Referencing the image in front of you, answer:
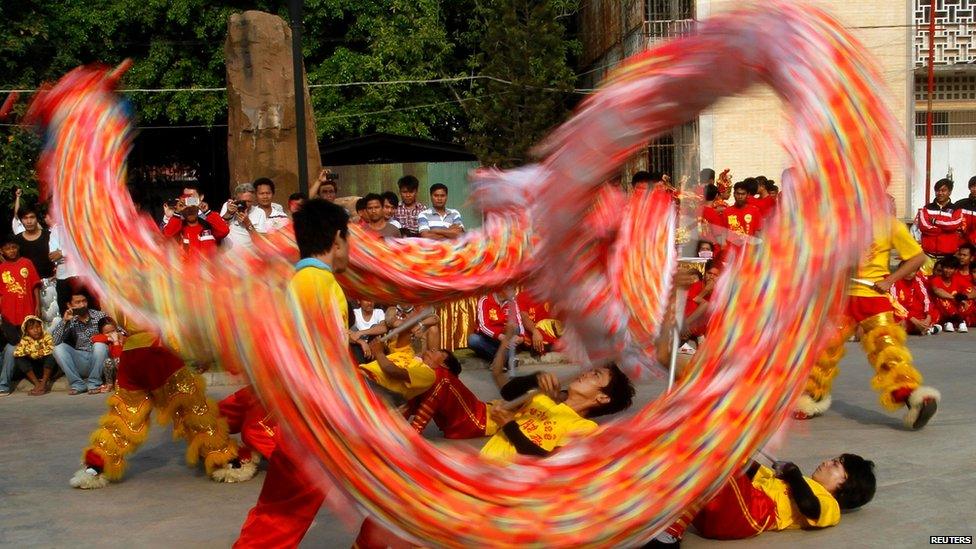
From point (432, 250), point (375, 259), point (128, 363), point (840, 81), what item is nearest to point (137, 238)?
point (375, 259)

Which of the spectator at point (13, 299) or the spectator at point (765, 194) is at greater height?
the spectator at point (765, 194)

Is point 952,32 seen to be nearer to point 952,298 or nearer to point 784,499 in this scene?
point 952,298

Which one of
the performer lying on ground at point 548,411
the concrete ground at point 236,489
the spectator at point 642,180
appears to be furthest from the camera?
the spectator at point 642,180

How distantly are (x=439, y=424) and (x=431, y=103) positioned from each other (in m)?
15.2

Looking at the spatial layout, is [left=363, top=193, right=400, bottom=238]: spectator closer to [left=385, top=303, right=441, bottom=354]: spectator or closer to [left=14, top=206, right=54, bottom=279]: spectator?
[left=385, top=303, right=441, bottom=354]: spectator

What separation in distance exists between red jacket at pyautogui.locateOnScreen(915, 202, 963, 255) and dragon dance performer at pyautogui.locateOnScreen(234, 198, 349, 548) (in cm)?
934

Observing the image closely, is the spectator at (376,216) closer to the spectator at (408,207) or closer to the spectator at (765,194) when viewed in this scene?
the spectator at (408,207)

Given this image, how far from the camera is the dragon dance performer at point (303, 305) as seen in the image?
3.47 meters

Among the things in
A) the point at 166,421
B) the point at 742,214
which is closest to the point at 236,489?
the point at 166,421

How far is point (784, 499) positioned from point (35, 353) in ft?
22.4

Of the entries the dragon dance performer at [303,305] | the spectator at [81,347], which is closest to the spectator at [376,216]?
the spectator at [81,347]

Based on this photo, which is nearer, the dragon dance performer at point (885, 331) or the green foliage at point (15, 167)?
the dragon dance performer at point (885, 331)

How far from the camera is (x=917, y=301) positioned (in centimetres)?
1143

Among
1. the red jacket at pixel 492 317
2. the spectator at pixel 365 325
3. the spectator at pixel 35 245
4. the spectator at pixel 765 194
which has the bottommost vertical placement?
the red jacket at pixel 492 317
